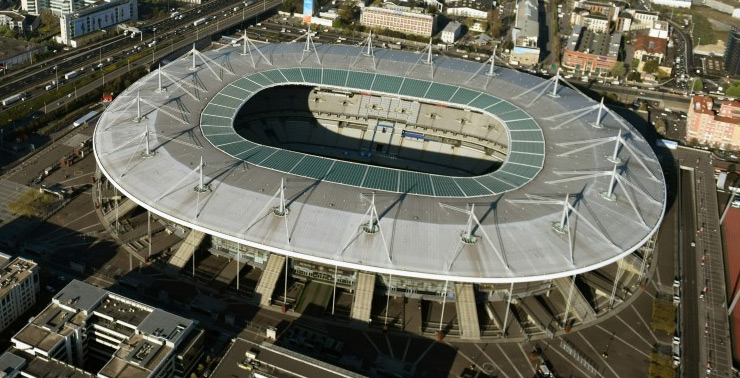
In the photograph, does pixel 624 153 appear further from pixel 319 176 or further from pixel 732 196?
pixel 319 176

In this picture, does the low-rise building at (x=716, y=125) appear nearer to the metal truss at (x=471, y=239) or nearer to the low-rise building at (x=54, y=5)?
the metal truss at (x=471, y=239)

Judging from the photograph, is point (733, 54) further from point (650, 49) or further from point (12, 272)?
point (12, 272)

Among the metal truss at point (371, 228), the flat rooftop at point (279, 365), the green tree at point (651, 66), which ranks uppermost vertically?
the green tree at point (651, 66)

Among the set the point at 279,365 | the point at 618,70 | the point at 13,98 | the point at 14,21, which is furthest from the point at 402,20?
the point at 279,365

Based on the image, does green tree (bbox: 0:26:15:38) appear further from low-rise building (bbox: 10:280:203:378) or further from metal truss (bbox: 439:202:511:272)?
metal truss (bbox: 439:202:511:272)

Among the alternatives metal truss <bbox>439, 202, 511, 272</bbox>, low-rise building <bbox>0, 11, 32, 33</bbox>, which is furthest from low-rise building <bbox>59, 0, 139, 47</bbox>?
metal truss <bbox>439, 202, 511, 272</bbox>

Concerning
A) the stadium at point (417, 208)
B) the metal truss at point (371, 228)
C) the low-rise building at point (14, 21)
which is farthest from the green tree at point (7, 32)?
the metal truss at point (371, 228)

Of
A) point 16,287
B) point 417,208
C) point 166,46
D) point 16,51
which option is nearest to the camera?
point 16,287
